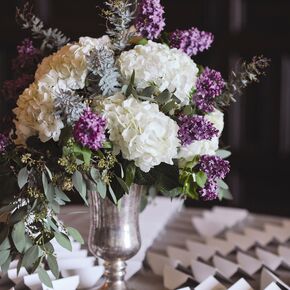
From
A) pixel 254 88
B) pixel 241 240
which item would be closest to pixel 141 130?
pixel 241 240

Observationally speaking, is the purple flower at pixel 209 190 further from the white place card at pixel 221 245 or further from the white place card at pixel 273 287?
the white place card at pixel 221 245

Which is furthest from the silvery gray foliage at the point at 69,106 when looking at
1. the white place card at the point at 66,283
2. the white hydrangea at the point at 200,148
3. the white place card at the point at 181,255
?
the white place card at the point at 181,255

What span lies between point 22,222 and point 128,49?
365 mm

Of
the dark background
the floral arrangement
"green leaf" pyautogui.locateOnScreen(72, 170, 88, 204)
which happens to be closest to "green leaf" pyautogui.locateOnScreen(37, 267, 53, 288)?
the floral arrangement

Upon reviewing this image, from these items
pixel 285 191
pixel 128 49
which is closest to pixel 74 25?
pixel 285 191

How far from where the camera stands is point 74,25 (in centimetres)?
293

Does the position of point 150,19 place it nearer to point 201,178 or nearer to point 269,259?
point 201,178

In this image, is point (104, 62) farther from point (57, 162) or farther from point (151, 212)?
point (151, 212)

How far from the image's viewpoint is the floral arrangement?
1.05m

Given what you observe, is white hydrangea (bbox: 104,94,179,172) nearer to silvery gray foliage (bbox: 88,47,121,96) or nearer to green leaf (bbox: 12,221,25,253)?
silvery gray foliage (bbox: 88,47,121,96)

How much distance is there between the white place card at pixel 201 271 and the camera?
1328 millimetres

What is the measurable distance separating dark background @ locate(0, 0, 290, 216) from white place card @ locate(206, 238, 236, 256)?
3.99 ft

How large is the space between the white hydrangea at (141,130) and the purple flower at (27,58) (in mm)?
272

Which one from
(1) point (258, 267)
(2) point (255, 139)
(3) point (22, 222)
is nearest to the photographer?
(3) point (22, 222)
